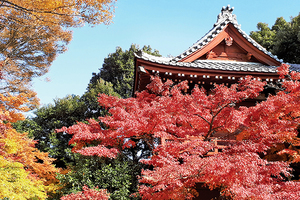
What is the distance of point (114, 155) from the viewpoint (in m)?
6.96

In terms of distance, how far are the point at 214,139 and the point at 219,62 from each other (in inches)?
151

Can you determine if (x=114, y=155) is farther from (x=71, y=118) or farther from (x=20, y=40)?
(x=71, y=118)

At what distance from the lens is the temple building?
25.5 feet

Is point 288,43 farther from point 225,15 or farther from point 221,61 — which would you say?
point 221,61

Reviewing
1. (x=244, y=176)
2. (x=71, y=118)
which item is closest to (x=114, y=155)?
(x=244, y=176)

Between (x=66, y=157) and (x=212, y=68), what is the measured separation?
12983 millimetres

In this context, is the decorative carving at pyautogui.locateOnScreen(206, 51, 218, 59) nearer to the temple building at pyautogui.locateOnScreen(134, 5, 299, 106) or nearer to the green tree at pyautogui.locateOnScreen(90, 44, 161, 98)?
the temple building at pyautogui.locateOnScreen(134, 5, 299, 106)

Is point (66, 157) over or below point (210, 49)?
below

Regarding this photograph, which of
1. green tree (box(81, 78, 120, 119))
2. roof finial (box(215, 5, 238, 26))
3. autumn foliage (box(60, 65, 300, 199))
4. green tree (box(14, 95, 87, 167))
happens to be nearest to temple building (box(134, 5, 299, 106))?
roof finial (box(215, 5, 238, 26))

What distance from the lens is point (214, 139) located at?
6.54 m

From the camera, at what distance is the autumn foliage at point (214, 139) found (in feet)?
15.5

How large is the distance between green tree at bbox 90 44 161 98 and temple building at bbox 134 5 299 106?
13.8 meters

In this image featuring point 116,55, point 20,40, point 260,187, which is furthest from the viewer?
point 116,55

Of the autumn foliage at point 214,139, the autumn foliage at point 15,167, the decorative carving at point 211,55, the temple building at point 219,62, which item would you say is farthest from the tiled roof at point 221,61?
the autumn foliage at point 15,167
